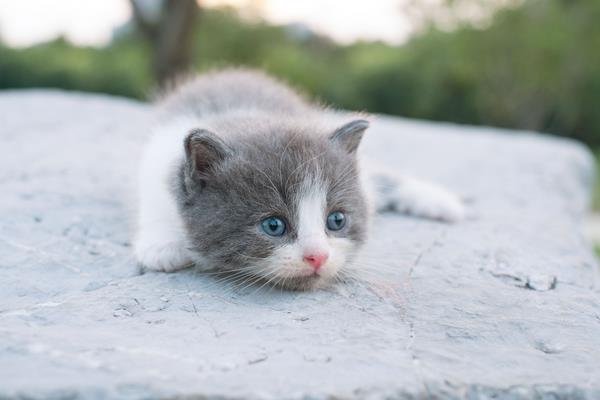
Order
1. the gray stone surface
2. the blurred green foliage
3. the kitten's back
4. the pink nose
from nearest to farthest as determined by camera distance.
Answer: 1. the gray stone surface
2. the pink nose
3. the kitten's back
4. the blurred green foliage

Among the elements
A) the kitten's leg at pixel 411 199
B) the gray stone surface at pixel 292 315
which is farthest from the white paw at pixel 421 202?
the gray stone surface at pixel 292 315

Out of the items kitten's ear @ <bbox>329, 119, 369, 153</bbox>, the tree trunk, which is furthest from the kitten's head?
the tree trunk

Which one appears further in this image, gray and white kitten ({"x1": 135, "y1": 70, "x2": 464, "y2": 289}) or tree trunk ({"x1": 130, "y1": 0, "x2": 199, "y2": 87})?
tree trunk ({"x1": 130, "y1": 0, "x2": 199, "y2": 87})

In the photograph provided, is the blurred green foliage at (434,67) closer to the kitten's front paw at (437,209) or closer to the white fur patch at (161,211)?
the kitten's front paw at (437,209)

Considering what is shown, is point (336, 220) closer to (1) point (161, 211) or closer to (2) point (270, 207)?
(2) point (270, 207)

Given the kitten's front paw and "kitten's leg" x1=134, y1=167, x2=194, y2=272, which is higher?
"kitten's leg" x1=134, y1=167, x2=194, y2=272

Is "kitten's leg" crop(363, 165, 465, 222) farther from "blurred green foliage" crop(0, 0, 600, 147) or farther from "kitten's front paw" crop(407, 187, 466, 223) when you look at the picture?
"blurred green foliage" crop(0, 0, 600, 147)

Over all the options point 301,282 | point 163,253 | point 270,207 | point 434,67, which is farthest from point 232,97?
point 434,67

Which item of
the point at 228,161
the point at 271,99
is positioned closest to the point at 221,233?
the point at 228,161
